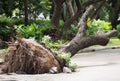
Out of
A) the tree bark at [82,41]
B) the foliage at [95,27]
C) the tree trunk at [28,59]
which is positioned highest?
the foliage at [95,27]

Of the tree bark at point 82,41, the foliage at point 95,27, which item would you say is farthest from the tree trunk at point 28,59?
the foliage at point 95,27

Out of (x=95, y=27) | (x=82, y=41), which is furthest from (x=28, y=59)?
(x=95, y=27)

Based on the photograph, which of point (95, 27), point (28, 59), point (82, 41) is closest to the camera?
point (28, 59)

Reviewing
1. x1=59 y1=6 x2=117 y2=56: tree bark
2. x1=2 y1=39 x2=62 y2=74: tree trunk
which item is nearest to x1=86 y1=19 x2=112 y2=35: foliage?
x1=59 y1=6 x2=117 y2=56: tree bark

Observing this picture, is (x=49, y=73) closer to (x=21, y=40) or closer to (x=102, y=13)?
(x=21, y=40)

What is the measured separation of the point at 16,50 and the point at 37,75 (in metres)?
1.18

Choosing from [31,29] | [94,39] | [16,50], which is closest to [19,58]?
[16,50]

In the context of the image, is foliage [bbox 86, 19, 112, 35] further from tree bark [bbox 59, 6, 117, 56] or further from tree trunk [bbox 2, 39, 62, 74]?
tree trunk [bbox 2, 39, 62, 74]

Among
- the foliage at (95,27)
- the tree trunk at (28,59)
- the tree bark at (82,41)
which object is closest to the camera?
the tree trunk at (28,59)

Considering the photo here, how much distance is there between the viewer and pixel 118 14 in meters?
40.5

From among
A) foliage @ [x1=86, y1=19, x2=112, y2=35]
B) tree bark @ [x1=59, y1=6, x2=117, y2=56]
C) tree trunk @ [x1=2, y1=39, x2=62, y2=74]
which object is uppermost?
foliage @ [x1=86, y1=19, x2=112, y2=35]

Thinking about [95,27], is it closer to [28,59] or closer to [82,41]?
[82,41]

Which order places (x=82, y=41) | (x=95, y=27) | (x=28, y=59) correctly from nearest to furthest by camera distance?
(x=28, y=59)
(x=82, y=41)
(x=95, y=27)

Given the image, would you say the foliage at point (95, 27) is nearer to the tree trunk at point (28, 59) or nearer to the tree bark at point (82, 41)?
the tree bark at point (82, 41)
